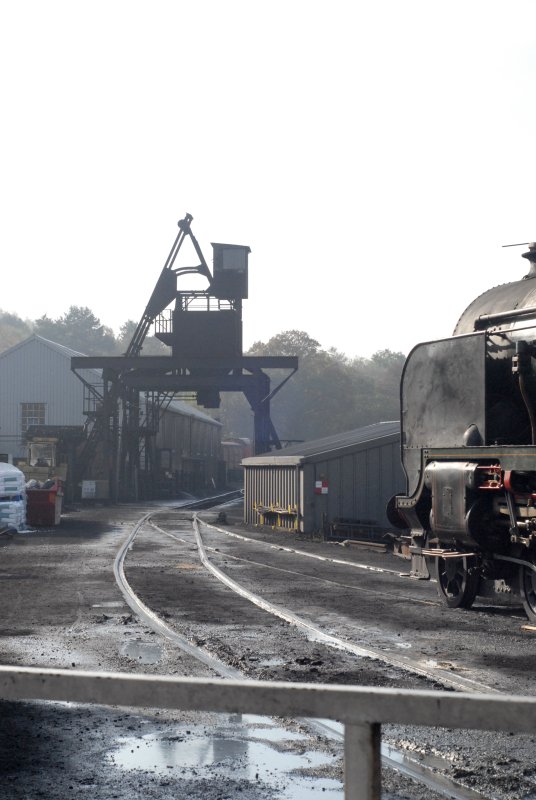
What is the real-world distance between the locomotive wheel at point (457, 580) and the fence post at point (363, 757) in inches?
422

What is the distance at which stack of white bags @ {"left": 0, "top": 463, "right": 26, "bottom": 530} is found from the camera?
29.5 m

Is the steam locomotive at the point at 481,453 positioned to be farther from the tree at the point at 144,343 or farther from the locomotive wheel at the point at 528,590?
the tree at the point at 144,343

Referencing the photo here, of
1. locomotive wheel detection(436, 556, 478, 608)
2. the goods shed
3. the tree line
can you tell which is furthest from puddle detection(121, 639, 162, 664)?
the tree line

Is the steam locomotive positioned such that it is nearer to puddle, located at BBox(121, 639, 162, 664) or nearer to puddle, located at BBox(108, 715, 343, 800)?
puddle, located at BBox(121, 639, 162, 664)

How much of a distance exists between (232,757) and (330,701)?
346 cm

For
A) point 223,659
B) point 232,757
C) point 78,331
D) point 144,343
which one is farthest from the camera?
point 144,343

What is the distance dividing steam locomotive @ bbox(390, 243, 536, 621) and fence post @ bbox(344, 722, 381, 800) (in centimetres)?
959

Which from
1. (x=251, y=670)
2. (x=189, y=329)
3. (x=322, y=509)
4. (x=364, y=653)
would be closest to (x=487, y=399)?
(x=364, y=653)

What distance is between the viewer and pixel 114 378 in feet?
171

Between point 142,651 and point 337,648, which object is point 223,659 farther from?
point 337,648

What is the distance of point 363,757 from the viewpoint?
282 centimetres

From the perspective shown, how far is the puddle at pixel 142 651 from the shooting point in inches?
369

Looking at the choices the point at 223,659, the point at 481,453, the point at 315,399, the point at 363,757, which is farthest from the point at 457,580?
the point at 315,399

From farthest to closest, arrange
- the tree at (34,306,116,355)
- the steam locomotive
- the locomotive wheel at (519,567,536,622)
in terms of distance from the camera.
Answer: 1. the tree at (34,306,116,355)
2. the steam locomotive
3. the locomotive wheel at (519,567,536,622)
